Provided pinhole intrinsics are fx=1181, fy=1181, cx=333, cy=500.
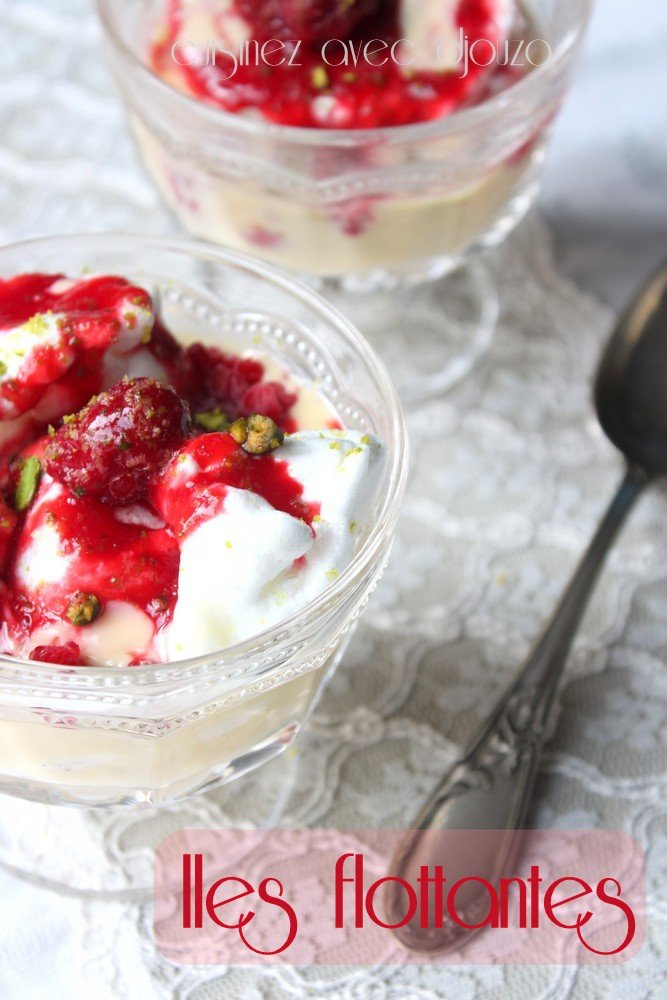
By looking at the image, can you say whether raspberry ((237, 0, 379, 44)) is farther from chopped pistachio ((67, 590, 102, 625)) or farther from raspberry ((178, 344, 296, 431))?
chopped pistachio ((67, 590, 102, 625))

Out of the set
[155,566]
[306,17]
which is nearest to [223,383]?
[155,566]

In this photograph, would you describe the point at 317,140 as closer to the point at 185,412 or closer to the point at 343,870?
the point at 185,412

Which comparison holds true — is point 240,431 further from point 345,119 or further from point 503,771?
point 345,119

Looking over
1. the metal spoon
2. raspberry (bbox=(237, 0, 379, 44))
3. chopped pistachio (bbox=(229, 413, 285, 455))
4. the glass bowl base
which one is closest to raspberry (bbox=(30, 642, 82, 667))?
chopped pistachio (bbox=(229, 413, 285, 455))

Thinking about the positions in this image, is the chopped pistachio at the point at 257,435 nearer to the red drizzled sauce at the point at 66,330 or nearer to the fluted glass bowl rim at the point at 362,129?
the red drizzled sauce at the point at 66,330

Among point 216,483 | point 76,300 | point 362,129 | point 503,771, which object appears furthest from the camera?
point 362,129

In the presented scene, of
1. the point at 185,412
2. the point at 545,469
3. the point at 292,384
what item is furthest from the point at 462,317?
the point at 185,412
